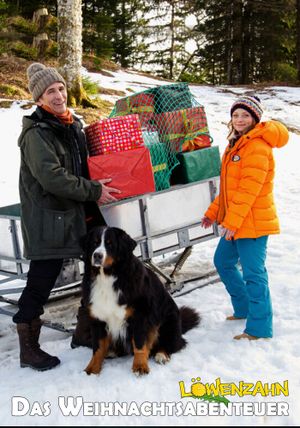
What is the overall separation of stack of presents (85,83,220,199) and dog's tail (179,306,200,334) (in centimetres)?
110

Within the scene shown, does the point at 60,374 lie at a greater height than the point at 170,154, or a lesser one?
lesser

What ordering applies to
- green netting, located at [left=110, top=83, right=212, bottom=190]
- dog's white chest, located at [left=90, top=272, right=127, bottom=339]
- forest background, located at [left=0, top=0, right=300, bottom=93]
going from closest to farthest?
dog's white chest, located at [left=90, top=272, right=127, bottom=339], green netting, located at [left=110, top=83, right=212, bottom=190], forest background, located at [left=0, top=0, right=300, bottom=93]

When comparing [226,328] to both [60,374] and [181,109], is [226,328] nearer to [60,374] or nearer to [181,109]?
[60,374]

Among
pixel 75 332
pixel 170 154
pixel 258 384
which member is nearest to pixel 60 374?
pixel 75 332

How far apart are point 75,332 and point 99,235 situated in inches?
37.1

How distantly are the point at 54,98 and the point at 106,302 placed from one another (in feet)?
5.03

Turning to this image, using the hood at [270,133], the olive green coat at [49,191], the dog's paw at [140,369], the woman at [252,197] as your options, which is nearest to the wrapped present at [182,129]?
the woman at [252,197]

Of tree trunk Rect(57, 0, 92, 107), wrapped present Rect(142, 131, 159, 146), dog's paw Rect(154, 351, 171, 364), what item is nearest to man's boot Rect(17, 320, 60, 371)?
dog's paw Rect(154, 351, 171, 364)

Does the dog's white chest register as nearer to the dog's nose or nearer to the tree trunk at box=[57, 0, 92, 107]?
the dog's nose

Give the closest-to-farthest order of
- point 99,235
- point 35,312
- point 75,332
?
point 99,235 < point 35,312 < point 75,332

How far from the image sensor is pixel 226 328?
3971 mm

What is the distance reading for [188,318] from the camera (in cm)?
404

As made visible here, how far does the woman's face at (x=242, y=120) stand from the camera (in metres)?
3.64

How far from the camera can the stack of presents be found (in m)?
3.64
